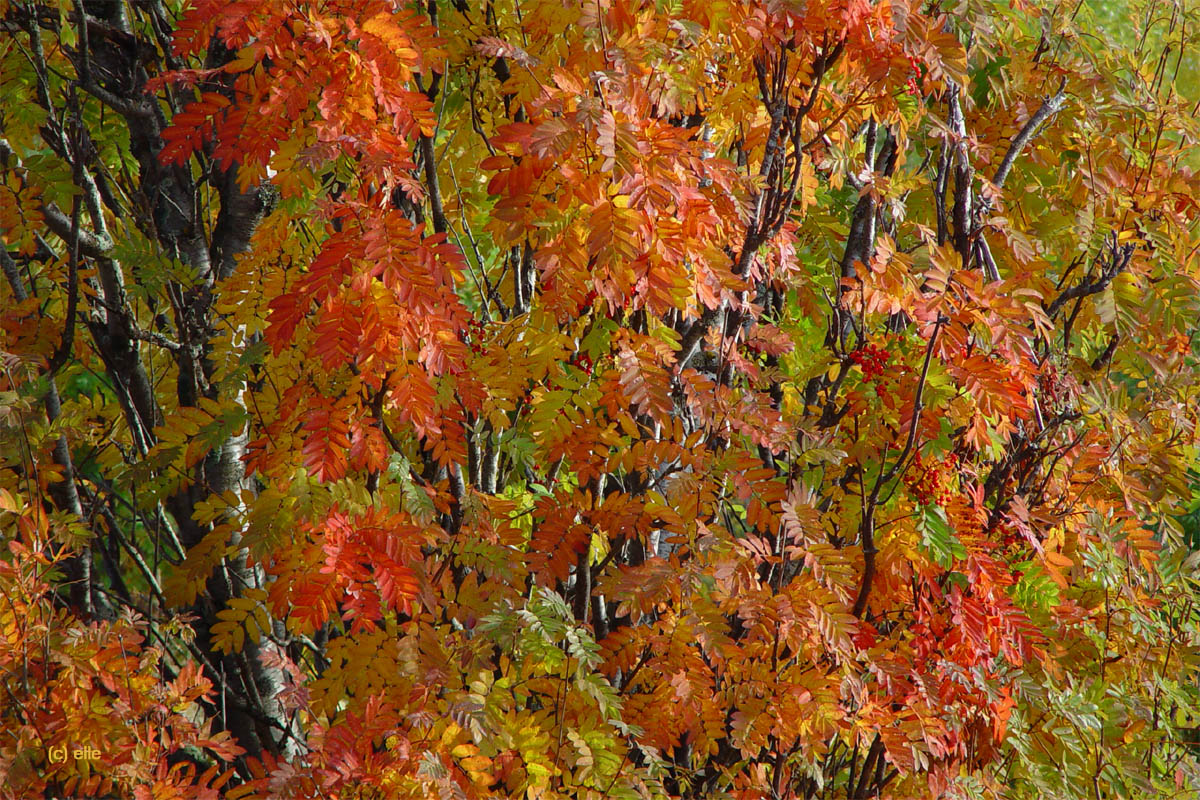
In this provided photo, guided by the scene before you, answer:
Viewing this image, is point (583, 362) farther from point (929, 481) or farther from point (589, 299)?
point (929, 481)

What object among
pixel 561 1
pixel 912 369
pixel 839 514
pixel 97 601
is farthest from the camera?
pixel 97 601

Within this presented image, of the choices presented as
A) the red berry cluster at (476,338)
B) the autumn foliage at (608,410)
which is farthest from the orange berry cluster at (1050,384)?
the red berry cluster at (476,338)

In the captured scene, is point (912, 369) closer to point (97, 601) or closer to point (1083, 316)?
point (1083, 316)

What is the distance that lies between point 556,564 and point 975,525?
1.11m

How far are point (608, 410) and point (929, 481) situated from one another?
833 millimetres

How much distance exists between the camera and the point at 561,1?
1991 mm

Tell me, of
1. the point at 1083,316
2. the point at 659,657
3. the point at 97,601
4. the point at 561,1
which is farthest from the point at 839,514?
the point at 97,601

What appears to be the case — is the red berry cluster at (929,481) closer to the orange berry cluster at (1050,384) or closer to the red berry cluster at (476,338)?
the orange berry cluster at (1050,384)

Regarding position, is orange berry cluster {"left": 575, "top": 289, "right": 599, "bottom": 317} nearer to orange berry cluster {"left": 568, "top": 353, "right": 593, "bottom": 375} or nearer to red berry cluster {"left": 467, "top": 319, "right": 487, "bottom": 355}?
orange berry cluster {"left": 568, "top": 353, "right": 593, "bottom": 375}

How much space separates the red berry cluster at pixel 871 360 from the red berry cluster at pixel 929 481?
24 cm

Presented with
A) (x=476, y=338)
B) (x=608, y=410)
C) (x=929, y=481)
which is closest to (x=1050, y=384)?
(x=929, y=481)

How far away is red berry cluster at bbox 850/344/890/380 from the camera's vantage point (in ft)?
7.65

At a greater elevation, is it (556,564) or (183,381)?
(183,381)

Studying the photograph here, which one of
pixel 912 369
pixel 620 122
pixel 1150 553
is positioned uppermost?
pixel 620 122
